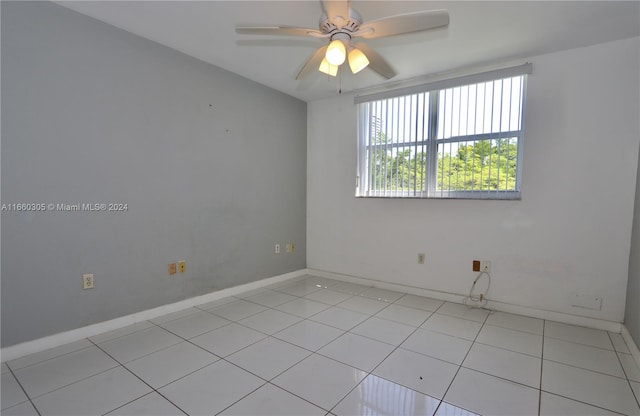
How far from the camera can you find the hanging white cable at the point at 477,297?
294 cm

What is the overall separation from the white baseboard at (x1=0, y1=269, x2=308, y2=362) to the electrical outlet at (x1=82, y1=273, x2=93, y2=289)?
1.01 feet

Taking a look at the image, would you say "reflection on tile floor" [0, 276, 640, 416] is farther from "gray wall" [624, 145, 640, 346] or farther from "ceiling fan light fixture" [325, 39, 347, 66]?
"ceiling fan light fixture" [325, 39, 347, 66]

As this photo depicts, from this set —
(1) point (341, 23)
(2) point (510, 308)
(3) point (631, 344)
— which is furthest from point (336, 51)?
(3) point (631, 344)

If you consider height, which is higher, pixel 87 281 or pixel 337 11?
pixel 337 11

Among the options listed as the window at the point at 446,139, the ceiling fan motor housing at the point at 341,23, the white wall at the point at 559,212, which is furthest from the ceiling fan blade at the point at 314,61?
the white wall at the point at 559,212

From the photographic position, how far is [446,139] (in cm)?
310

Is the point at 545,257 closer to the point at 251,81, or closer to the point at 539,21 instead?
the point at 539,21

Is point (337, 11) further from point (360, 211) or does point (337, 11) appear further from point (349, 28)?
point (360, 211)

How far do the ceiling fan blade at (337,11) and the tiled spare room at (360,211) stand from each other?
0.06 feet

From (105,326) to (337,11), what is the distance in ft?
9.17

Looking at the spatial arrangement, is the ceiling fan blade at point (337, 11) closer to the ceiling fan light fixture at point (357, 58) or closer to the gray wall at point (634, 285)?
the ceiling fan light fixture at point (357, 58)

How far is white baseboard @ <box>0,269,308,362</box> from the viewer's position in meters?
1.97

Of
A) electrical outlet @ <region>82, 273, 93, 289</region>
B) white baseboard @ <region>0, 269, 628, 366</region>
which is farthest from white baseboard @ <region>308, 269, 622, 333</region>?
electrical outlet @ <region>82, 273, 93, 289</region>

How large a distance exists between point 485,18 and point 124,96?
2.85 meters
